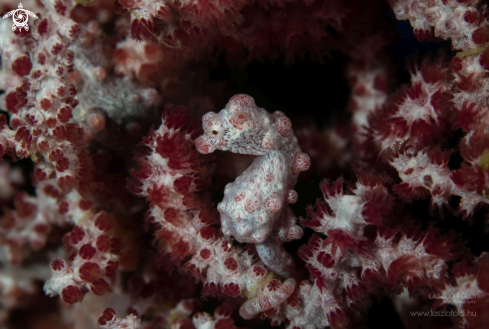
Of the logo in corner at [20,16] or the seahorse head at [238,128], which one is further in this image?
the logo in corner at [20,16]

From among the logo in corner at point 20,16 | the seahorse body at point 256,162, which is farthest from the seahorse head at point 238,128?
the logo in corner at point 20,16

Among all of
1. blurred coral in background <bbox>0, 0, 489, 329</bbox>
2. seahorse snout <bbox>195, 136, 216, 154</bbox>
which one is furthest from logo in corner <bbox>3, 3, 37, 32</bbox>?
seahorse snout <bbox>195, 136, 216, 154</bbox>

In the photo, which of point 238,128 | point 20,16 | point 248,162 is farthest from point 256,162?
point 20,16

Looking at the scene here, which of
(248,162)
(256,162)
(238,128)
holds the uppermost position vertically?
(238,128)

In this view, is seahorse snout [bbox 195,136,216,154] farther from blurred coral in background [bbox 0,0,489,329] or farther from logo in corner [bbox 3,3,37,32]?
logo in corner [bbox 3,3,37,32]

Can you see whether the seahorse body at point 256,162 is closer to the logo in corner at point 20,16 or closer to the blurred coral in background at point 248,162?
the blurred coral in background at point 248,162

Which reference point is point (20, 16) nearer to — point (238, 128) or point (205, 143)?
point (205, 143)

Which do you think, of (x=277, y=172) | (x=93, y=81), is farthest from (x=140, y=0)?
(x=277, y=172)
